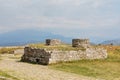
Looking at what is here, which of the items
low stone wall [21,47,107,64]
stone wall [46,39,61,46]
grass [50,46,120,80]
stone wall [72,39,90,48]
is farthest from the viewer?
stone wall [46,39,61,46]

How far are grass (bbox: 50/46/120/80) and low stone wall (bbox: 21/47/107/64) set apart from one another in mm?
806

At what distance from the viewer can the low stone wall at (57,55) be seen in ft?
136

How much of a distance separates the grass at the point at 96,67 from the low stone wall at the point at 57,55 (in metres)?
0.81

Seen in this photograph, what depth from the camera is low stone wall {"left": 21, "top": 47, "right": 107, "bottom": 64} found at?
1635 inches

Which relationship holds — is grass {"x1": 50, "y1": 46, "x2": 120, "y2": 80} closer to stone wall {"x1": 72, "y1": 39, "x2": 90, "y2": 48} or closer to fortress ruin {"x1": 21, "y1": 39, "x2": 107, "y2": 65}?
fortress ruin {"x1": 21, "y1": 39, "x2": 107, "y2": 65}

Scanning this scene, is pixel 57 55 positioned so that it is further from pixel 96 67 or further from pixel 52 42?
pixel 52 42

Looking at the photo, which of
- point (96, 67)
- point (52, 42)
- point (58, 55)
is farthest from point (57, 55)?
point (52, 42)

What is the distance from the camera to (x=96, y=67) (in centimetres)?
3909

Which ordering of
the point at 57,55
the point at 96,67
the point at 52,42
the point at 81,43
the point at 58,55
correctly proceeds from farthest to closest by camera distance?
the point at 52,42 → the point at 81,43 → the point at 58,55 → the point at 57,55 → the point at 96,67

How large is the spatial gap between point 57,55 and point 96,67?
5163 millimetres

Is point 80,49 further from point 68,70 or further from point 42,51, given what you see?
point 68,70

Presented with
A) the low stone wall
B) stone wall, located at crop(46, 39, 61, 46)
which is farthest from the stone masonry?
stone wall, located at crop(46, 39, 61, 46)

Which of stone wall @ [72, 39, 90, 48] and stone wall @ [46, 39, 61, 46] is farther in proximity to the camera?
stone wall @ [46, 39, 61, 46]

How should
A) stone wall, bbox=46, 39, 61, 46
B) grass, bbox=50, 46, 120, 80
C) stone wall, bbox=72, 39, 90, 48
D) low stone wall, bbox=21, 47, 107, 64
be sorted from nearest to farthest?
grass, bbox=50, 46, 120, 80, low stone wall, bbox=21, 47, 107, 64, stone wall, bbox=72, 39, 90, 48, stone wall, bbox=46, 39, 61, 46
